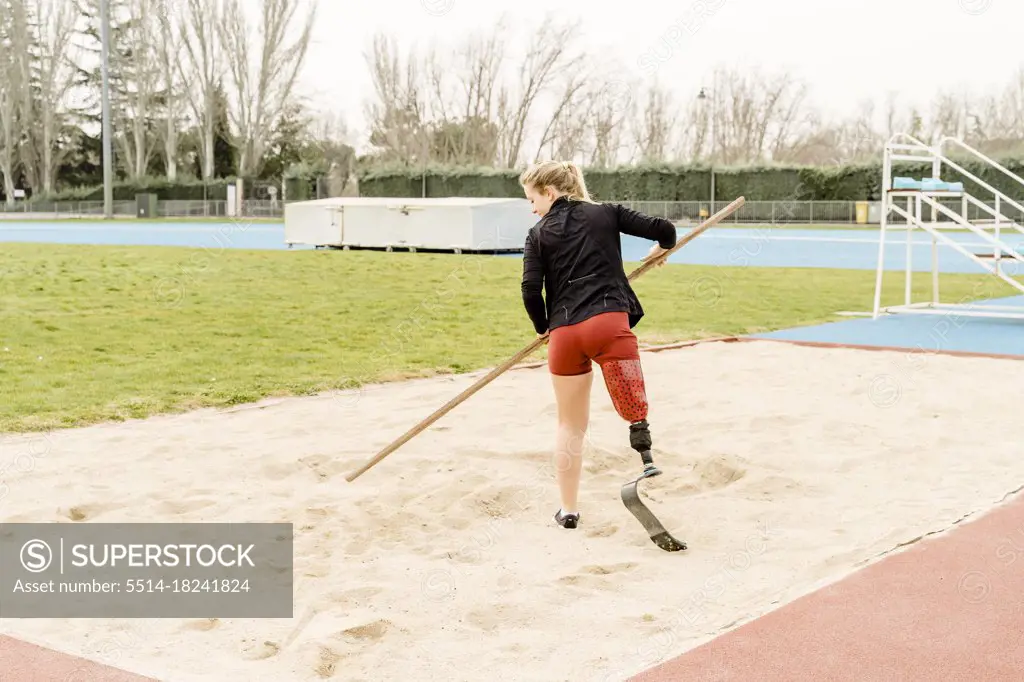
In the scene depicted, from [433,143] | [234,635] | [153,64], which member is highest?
[153,64]

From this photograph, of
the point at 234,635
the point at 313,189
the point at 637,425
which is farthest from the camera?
the point at 313,189

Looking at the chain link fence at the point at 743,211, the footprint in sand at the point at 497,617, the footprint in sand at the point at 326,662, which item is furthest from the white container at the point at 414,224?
the footprint in sand at the point at 326,662

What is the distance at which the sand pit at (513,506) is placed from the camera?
391 centimetres

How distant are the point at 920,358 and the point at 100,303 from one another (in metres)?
10.1

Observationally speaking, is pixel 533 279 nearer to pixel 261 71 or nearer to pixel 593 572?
pixel 593 572

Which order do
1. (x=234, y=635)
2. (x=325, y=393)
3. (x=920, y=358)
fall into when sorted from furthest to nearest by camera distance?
1. (x=920, y=358)
2. (x=325, y=393)
3. (x=234, y=635)

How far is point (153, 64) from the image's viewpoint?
6406 centimetres

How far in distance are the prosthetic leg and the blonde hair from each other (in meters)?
0.76

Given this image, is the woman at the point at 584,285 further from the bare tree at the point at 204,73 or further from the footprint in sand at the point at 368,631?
the bare tree at the point at 204,73

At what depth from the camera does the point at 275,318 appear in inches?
552

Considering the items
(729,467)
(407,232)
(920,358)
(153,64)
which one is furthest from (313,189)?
(729,467)

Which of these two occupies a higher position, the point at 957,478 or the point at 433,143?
the point at 433,143

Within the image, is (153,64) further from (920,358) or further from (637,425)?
(637,425)

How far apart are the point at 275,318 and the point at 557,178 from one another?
9.40 m
